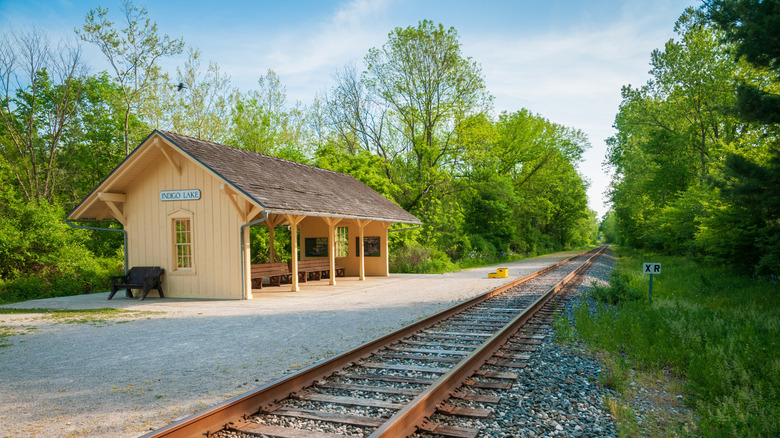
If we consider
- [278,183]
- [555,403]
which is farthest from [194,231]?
[555,403]

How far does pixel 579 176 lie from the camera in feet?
180

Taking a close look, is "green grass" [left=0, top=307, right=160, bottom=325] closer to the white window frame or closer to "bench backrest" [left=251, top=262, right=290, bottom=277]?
the white window frame

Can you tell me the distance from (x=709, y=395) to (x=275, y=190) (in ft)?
38.0

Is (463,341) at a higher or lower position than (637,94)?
lower

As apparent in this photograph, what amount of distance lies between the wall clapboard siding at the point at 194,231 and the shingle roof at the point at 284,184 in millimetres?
687

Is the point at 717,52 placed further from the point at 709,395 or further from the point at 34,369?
the point at 34,369

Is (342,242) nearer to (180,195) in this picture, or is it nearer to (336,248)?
(336,248)

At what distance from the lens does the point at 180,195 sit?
13.7 meters

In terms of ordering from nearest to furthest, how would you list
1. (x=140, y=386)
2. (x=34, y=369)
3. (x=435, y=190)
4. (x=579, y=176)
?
1. (x=140, y=386)
2. (x=34, y=369)
3. (x=435, y=190)
4. (x=579, y=176)

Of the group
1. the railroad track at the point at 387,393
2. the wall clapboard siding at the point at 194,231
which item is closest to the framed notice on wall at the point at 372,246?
the wall clapboard siding at the point at 194,231

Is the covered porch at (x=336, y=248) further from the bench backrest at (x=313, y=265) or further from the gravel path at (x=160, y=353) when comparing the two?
the gravel path at (x=160, y=353)

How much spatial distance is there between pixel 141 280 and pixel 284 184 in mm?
5006

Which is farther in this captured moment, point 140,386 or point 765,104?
point 765,104

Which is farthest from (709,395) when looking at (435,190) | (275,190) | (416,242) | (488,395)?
(435,190)
